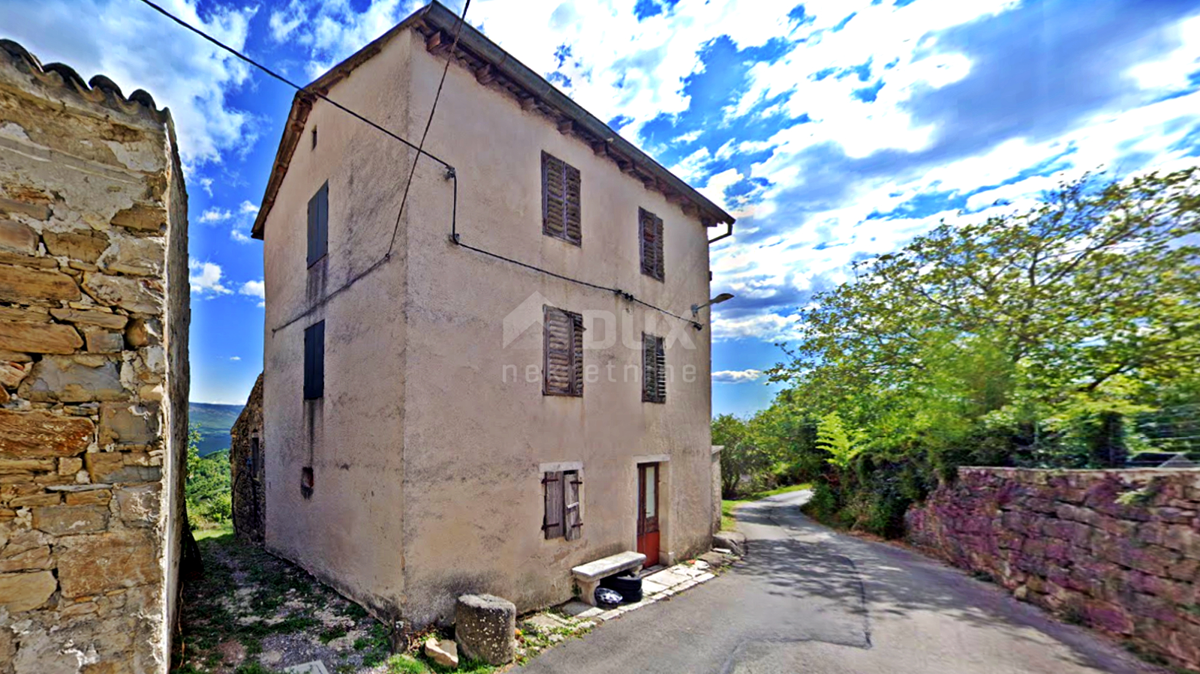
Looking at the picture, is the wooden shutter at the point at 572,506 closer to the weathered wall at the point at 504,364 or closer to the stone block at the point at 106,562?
the weathered wall at the point at 504,364

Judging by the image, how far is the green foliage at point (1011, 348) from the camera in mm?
8242

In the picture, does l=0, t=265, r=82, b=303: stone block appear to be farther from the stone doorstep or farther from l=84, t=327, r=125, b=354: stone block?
the stone doorstep

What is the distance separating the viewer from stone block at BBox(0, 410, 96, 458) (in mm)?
2959

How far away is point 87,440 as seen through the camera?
3.16 m

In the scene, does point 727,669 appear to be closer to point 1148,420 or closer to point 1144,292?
point 1148,420

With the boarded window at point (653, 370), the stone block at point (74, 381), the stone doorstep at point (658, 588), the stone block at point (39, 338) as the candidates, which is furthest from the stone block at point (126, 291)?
the boarded window at point (653, 370)

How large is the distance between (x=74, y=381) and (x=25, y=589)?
4.06 ft

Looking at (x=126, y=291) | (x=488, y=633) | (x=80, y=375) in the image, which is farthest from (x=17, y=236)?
(x=488, y=633)

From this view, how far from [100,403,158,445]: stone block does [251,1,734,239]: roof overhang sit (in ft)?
12.4

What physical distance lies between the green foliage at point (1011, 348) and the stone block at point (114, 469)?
35.9 ft

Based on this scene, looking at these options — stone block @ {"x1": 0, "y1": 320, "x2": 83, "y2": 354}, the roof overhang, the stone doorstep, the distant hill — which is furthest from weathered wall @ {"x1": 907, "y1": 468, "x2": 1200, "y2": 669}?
the distant hill

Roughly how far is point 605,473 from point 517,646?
10.1 feet

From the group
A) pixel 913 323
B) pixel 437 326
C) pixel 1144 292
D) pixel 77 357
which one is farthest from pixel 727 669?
pixel 913 323

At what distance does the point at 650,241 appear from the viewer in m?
10.3
